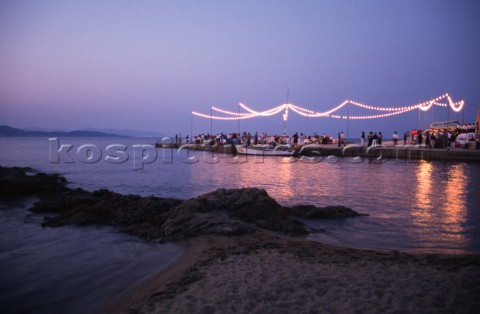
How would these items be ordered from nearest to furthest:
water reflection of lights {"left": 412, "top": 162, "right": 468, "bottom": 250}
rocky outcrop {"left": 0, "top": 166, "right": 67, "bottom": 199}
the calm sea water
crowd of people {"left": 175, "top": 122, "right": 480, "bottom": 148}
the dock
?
1. the calm sea water
2. water reflection of lights {"left": 412, "top": 162, "right": 468, "bottom": 250}
3. rocky outcrop {"left": 0, "top": 166, "right": 67, "bottom": 199}
4. the dock
5. crowd of people {"left": 175, "top": 122, "right": 480, "bottom": 148}

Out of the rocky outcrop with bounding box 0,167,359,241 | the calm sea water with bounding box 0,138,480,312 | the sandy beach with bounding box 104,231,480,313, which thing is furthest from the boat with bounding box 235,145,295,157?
the sandy beach with bounding box 104,231,480,313

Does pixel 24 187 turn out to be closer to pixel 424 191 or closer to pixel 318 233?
pixel 318 233

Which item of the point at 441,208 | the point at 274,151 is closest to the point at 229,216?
the point at 441,208

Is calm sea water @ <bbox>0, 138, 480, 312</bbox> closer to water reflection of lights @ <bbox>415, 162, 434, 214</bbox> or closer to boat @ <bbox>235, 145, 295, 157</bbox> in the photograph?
water reflection of lights @ <bbox>415, 162, 434, 214</bbox>

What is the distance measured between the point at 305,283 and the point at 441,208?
27.4 ft

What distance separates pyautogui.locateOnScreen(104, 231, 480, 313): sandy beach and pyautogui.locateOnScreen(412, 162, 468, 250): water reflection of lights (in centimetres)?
243

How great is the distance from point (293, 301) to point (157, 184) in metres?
14.9

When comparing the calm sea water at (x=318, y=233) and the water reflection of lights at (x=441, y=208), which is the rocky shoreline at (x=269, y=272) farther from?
the water reflection of lights at (x=441, y=208)

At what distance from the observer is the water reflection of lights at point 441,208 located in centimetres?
788

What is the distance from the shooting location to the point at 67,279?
570cm

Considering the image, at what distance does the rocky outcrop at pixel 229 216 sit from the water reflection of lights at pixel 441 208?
10.1 feet

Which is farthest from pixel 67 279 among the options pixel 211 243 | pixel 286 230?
pixel 286 230

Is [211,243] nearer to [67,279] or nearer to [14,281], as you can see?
[67,279]

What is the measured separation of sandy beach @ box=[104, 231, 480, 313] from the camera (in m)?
3.87
